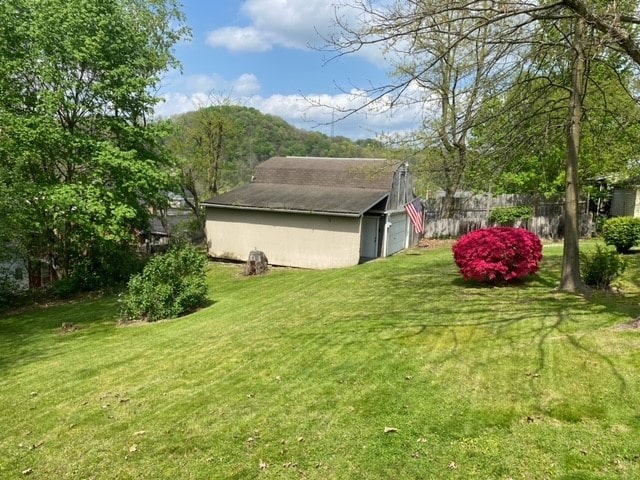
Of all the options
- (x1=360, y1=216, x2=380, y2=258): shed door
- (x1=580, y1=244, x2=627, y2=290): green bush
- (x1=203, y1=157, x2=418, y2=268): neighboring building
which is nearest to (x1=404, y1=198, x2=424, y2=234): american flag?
(x1=203, y1=157, x2=418, y2=268): neighboring building

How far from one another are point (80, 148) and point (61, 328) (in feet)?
23.2

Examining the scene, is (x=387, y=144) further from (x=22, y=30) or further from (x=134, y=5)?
(x=134, y=5)

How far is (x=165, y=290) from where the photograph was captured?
467 inches

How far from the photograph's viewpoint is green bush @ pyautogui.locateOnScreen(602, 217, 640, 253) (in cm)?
1507

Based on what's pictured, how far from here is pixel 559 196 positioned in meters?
25.9

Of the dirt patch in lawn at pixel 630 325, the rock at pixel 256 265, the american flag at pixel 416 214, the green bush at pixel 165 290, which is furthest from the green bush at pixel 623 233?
the green bush at pixel 165 290

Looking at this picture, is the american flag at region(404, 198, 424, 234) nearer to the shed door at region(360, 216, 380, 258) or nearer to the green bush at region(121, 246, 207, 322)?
the shed door at region(360, 216, 380, 258)

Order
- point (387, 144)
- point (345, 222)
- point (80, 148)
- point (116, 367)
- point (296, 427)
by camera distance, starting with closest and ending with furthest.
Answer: point (296, 427) → point (116, 367) → point (387, 144) → point (80, 148) → point (345, 222)

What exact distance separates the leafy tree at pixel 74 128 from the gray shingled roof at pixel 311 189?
450 centimetres

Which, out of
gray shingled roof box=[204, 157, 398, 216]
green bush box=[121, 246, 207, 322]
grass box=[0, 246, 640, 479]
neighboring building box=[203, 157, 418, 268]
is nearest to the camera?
grass box=[0, 246, 640, 479]

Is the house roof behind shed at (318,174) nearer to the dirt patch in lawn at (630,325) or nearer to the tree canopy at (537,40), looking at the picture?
the tree canopy at (537,40)

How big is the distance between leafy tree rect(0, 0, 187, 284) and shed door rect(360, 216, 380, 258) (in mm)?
8845

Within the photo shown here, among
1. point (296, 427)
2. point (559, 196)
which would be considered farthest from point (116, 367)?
point (559, 196)

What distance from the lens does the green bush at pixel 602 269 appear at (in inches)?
372
